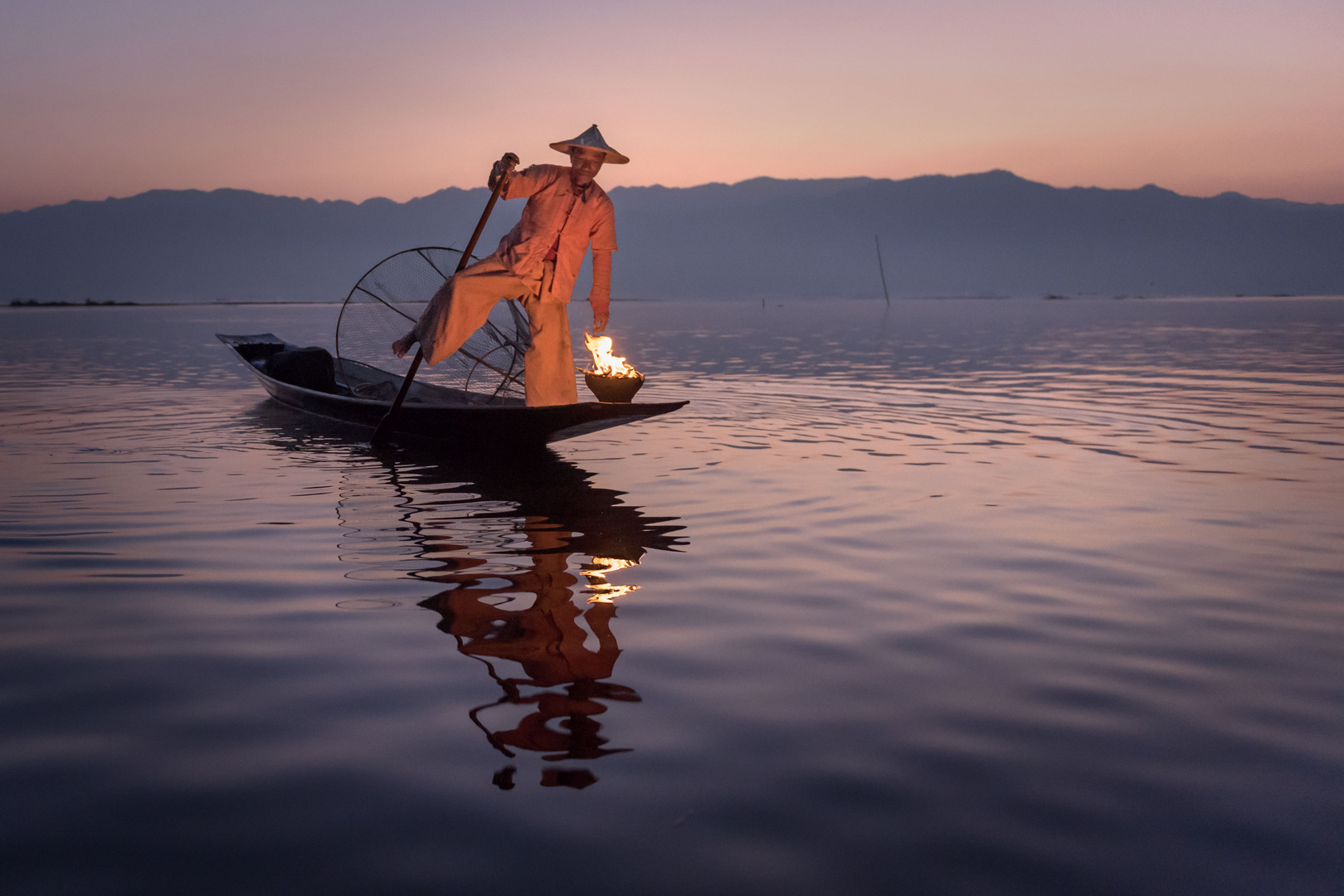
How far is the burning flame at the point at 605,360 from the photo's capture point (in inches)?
365

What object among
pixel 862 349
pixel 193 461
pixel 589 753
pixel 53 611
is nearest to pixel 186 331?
pixel 862 349

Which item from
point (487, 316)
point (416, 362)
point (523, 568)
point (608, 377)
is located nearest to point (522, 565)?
point (523, 568)

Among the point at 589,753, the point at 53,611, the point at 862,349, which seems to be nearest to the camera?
the point at 589,753

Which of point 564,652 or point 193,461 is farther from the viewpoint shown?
point 193,461

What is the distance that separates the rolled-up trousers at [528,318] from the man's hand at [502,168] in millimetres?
815

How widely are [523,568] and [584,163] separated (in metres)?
4.81

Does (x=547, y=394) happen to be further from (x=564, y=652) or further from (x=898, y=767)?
(x=898, y=767)

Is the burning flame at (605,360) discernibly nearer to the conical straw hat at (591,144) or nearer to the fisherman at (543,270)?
the fisherman at (543,270)

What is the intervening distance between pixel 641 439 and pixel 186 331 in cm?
4250

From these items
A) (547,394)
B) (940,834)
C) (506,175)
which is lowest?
(940,834)

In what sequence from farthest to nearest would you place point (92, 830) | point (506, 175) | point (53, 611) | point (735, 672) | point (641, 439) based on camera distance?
point (641, 439) < point (506, 175) < point (53, 611) < point (735, 672) < point (92, 830)

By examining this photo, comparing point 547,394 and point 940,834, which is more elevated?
point 547,394

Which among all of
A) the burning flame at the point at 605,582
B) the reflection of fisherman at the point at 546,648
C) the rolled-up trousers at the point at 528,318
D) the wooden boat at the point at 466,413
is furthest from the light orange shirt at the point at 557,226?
the reflection of fisherman at the point at 546,648

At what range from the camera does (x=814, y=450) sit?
1101cm
